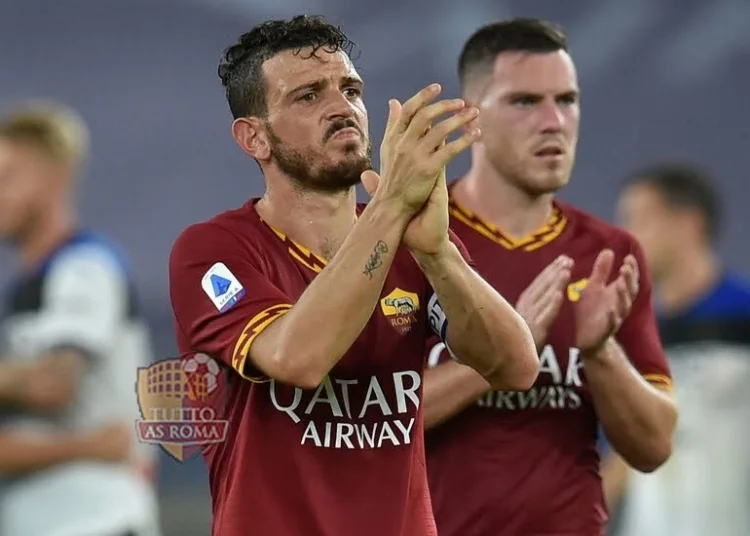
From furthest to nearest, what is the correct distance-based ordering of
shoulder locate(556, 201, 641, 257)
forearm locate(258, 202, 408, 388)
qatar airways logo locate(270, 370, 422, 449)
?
1. shoulder locate(556, 201, 641, 257)
2. qatar airways logo locate(270, 370, 422, 449)
3. forearm locate(258, 202, 408, 388)

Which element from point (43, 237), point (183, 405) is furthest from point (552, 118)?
point (43, 237)

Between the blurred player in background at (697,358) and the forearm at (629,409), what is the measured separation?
2667 mm

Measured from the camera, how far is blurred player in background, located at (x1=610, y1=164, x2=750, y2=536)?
21.2ft

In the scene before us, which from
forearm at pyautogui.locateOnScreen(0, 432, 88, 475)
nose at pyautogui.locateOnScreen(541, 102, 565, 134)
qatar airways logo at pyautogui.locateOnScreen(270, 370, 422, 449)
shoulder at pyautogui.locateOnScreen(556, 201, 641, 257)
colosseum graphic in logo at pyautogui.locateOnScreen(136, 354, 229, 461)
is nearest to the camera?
qatar airways logo at pyautogui.locateOnScreen(270, 370, 422, 449)

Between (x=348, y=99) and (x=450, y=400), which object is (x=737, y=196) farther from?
(x=348, y=99)

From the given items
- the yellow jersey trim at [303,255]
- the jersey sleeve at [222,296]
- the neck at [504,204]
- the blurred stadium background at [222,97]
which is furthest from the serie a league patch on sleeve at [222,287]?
the blurred stadium background at [222,97]

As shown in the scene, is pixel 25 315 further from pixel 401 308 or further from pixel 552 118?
pixel 401 308

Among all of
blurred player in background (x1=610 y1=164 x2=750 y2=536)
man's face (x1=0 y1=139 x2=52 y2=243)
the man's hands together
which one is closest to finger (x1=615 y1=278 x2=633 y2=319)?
the man's hands together

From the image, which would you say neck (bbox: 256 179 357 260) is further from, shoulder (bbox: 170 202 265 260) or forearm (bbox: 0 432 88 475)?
forearm (bbox: 0 432 88 475)

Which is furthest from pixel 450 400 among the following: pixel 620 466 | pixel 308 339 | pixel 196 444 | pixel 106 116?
pixel 106 116

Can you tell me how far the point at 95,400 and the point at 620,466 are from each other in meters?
2.12

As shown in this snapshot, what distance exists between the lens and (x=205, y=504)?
7.30m

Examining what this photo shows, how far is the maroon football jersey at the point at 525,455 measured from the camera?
3727 mm

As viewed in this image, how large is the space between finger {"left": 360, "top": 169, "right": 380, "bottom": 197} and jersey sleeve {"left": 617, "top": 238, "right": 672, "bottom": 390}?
1220 millimetres
